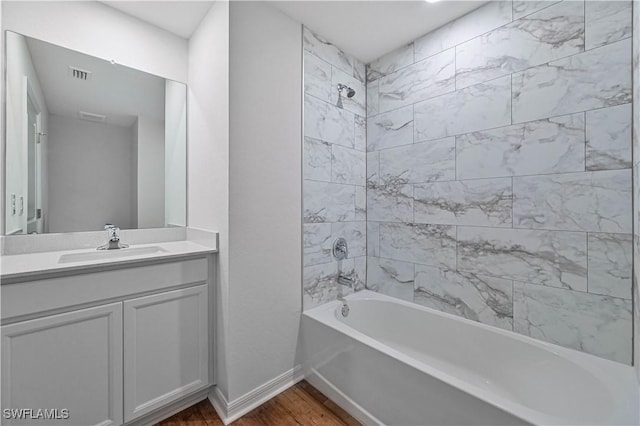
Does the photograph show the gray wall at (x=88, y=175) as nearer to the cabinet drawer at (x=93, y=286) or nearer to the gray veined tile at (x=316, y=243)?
the cabinet drawer at (x=93, y=286)

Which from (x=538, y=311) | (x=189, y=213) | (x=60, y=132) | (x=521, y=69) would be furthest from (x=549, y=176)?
(x=60, y=132)

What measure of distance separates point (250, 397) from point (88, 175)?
1.69 meters

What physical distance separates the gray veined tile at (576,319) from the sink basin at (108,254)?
7.01ft

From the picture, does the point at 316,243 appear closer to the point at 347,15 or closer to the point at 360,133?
the point at 360,133

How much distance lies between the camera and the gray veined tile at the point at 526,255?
1399 mm

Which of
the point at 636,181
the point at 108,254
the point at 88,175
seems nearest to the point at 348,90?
the point at 636,181

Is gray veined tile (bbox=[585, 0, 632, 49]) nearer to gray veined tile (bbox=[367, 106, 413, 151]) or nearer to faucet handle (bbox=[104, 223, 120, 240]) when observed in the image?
gray veined tile (bbox=[367, 106, 413, 151])

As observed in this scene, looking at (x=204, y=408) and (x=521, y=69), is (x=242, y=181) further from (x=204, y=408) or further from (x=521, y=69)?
(x=521, y=69)

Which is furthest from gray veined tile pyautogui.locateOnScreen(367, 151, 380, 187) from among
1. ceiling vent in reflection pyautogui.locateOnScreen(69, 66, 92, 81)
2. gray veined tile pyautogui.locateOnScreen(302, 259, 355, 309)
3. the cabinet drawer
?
ceiling vent in reflection pyautogui.locateOnScreen(69, 66, 92, 81)

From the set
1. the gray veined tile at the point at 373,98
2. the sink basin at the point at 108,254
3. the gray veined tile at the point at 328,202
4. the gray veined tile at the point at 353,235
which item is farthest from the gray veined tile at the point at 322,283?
the gray veined tile at the point at 373,98

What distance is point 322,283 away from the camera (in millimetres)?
2029

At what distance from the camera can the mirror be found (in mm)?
1437

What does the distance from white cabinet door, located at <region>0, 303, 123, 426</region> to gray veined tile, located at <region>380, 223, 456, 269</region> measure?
1.81 meters

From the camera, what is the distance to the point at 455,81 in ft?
6.00
